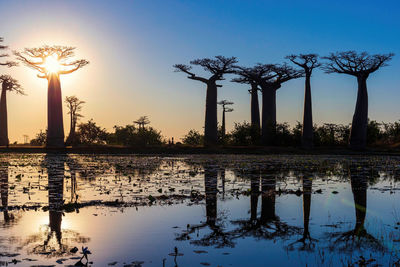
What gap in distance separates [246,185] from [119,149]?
2571 centimetres

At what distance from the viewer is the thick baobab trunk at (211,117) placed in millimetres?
39250

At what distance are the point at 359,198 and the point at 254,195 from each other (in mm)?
2149

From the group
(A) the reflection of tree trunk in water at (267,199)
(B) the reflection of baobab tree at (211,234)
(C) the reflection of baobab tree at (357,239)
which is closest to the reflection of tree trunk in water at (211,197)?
(B) the reflection of baobab tree at (211,234)

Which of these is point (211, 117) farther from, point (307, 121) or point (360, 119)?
point (360, 119)

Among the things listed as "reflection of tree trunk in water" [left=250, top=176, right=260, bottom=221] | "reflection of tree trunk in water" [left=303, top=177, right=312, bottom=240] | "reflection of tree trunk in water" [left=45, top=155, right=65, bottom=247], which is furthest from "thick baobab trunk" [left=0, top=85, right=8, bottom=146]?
"reflection of tree trunk in water" [left=303, top=177, right=312, bottom=240]

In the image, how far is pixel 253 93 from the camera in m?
46.7

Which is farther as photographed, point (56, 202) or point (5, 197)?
point (5, 197)

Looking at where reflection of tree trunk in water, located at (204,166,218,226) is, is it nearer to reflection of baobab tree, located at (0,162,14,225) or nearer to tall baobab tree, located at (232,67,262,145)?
reflection of baobab tree, located at (0,162,14,225)

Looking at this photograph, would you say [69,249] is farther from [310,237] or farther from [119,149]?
[119,149]

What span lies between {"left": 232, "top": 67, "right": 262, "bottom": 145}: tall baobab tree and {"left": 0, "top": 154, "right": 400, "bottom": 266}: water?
2909 centimetres

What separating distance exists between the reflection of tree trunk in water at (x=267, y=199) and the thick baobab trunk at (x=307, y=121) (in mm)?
24173

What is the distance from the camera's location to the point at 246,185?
10906 millimetres

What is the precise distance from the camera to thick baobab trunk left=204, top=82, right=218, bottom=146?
39250 millimetres

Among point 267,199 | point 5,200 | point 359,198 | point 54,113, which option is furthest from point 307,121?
point 5,200
